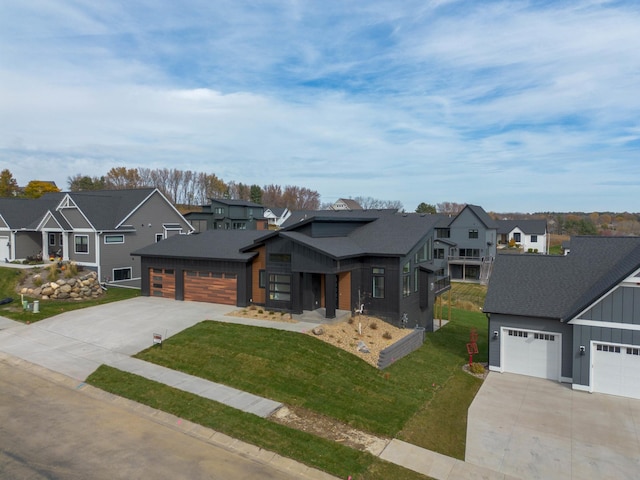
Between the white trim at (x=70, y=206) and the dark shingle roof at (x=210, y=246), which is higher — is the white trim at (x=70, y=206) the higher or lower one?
the higher one

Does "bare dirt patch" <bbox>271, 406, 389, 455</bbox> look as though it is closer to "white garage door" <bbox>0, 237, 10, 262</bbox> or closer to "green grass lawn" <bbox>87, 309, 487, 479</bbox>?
"green grass lawn" <bbox>87, 309, 487, 479</bbox>

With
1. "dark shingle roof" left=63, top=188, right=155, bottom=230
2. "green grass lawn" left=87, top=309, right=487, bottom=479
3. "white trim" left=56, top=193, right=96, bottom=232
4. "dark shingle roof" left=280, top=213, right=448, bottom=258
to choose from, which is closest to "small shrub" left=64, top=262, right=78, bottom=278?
"white trim" left=56, top=193, right=96, bottom=232

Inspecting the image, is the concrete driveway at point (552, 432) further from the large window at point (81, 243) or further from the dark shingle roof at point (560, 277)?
Result: the large window at point (81, 243)

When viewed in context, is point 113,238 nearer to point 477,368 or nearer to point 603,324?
point 477,368

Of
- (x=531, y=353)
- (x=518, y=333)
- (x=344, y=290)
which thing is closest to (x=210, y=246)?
(x=344, y=290)

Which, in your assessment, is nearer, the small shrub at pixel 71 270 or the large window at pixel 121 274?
the small shrub at pixel 71 270

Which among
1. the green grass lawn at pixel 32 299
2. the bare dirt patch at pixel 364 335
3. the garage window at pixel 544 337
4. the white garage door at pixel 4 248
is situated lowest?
the bare dirt patch at pixel 364 335

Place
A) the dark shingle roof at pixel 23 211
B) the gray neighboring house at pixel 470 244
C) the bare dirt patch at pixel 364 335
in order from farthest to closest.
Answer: the gray neighboring house at pixel 470 244 → the dark shingle roof at pixel 23 211 → the bare dirt patch at pixel 364 335

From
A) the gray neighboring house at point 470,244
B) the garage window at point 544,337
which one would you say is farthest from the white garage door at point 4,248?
the gray neighboring house at point 470,244
